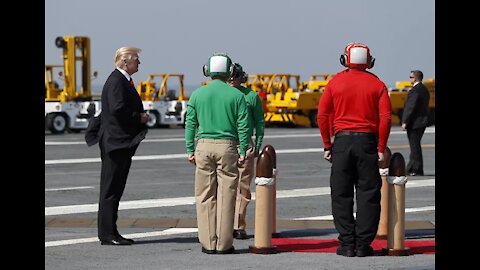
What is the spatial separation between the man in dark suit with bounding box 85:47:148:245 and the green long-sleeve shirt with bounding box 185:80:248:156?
74 cm

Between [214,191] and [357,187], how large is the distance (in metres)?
1.27

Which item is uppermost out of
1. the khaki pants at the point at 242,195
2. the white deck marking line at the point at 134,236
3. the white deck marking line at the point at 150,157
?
the khaki pants at the point at 242,195

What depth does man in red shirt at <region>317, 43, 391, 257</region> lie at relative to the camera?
1083 cm

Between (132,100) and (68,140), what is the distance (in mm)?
22085

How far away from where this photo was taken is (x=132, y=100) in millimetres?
11656

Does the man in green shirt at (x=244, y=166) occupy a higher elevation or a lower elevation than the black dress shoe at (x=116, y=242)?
higher

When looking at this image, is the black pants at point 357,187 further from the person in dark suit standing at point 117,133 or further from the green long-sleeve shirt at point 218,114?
the person in dark suit standing at point 117,133

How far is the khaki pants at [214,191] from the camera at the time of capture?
10.9 m

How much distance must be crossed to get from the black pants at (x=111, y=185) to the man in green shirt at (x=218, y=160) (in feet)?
3.02

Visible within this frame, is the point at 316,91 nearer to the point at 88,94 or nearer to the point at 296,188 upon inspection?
the point at 88,94

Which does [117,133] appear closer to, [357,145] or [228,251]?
[228,251]

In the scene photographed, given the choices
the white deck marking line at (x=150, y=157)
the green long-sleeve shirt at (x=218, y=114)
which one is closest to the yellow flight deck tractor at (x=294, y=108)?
the white deck marking line at (x=150, y=157)

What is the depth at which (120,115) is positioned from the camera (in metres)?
11.6

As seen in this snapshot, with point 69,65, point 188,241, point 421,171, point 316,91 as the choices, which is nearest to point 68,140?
point 69,65
